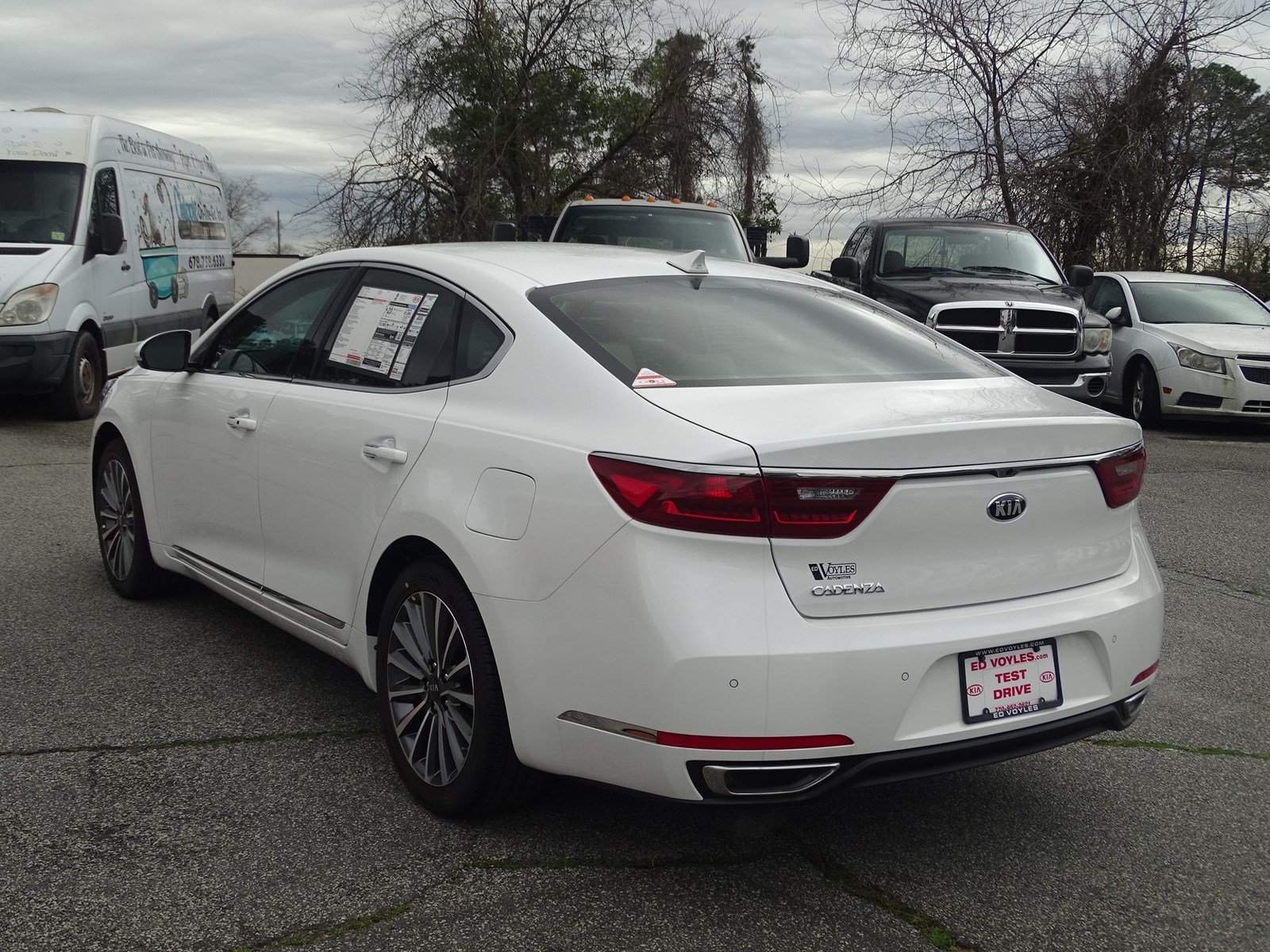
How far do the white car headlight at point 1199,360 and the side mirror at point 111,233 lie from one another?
392 inches

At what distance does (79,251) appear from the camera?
11.2 metres

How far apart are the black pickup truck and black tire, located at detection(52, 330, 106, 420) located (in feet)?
21.8

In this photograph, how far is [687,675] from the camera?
2.71m

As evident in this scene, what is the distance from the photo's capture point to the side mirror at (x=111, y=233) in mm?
11398

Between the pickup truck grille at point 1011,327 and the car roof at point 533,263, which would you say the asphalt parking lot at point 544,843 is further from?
the pickup truck grille at point 1011,327

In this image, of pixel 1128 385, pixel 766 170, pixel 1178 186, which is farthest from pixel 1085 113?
pixel 1128 385

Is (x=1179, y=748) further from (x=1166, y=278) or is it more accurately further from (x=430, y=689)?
(x=1166, y=278)

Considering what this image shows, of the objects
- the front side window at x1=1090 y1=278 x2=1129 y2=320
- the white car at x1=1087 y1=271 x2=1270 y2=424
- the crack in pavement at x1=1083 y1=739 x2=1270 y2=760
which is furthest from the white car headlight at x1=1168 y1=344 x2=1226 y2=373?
the crack in pavement at x1=1083 y1=739 x2=1270 y2=760

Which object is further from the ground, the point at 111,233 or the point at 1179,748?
the point at 111,233

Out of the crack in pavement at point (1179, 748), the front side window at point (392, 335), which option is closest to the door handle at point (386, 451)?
the front side window at point (392, 335)

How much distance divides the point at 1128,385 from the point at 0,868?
12.2 meters

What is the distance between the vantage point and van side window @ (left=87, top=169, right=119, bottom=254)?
11406 millimetres

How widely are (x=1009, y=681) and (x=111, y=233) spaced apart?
1045 cm

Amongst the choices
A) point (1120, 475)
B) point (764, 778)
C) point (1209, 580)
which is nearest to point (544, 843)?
point (764, 778)
